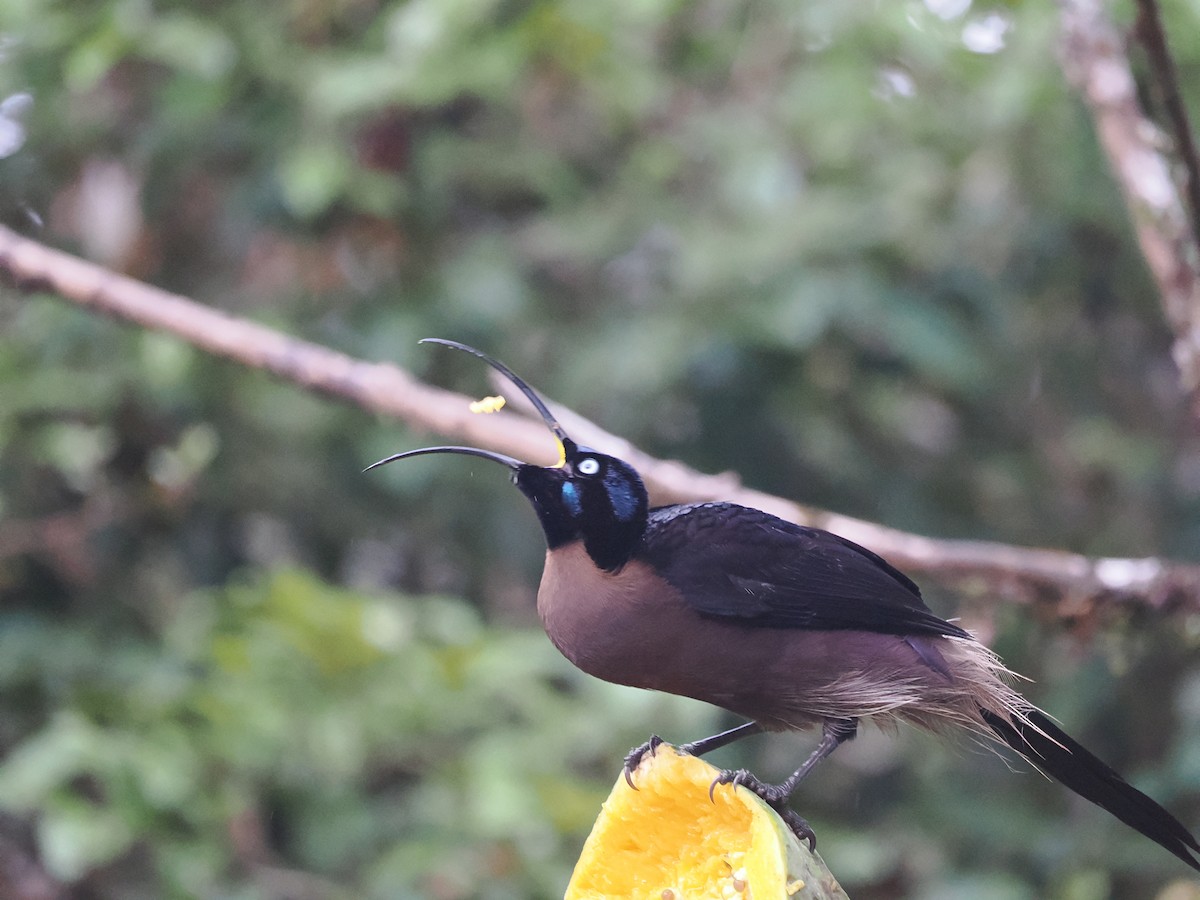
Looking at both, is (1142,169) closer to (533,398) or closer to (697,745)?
(697,745)

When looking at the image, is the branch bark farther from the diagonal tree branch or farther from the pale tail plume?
the pale tail plume

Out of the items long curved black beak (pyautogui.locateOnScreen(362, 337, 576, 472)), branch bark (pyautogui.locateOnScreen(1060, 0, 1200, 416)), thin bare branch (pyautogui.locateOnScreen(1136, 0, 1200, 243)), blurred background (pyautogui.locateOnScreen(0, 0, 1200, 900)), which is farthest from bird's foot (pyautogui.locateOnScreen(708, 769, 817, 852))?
blurred background (pyautogui.locateOnScreen(0, 0, 1200, 900))

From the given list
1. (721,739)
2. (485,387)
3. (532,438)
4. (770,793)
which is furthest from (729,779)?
(485,387)

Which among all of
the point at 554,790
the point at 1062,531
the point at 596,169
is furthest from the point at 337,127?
the point at 1062,531

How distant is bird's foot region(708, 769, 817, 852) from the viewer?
1336 mm

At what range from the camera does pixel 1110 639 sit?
2.71 meters

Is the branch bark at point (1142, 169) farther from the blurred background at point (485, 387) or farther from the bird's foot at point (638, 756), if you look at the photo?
the bird's foot at point (638, 756)

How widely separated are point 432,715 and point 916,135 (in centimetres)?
223

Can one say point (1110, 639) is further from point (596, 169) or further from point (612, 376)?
point (596, 169)

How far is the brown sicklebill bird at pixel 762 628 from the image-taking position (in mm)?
1401

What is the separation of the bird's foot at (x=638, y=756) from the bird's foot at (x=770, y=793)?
0.09m

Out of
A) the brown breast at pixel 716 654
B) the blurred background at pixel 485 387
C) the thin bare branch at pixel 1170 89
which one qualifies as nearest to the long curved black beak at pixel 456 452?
the brown breast at pixel 716 654

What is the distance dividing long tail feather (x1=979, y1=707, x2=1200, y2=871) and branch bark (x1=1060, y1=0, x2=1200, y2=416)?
1.20m

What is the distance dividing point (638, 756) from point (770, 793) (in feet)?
0.64
